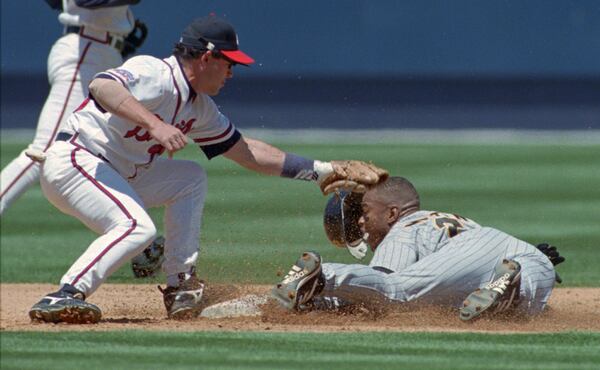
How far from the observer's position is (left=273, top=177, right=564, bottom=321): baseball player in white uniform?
5680mm

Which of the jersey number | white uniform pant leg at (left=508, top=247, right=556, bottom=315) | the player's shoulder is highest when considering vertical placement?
the player's shoulder

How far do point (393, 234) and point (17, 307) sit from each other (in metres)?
2.12

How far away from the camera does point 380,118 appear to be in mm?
20172

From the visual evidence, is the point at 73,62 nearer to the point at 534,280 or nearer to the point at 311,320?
the point at 311,320

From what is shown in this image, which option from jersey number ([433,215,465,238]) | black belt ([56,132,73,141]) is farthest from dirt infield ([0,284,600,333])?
black belt ([56,132,73,141])

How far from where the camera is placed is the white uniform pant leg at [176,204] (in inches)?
247

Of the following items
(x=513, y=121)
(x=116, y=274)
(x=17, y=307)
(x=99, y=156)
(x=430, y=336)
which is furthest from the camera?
(x=513, y=121)

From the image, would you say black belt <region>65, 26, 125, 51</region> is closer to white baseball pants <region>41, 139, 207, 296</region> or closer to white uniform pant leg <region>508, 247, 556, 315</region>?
white baseball pants <region>41, 139, 207, 296</region>

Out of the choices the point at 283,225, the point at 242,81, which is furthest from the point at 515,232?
the point at 242,81

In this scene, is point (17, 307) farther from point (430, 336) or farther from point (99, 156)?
point (430, 336)

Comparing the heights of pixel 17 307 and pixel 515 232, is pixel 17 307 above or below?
below

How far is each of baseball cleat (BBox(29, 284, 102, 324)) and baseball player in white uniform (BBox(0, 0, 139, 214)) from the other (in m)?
2.42

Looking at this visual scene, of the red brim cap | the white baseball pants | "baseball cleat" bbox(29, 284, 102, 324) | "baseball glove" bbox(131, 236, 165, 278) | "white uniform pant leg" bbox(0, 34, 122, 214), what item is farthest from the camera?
"white uniform pant leg" bbox(0, 34, 122, 214)

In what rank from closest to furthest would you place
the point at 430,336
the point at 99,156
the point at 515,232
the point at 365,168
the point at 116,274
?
the point at 430,336, the point at 99,156, the point at 365,168, the point at 116,274, the point at 515,232
